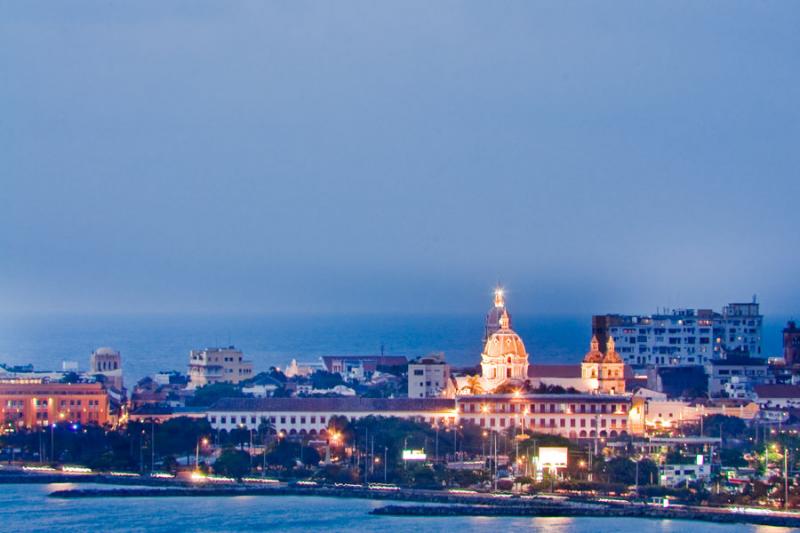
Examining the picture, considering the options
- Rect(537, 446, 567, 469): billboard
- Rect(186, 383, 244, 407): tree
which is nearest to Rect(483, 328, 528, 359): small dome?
Rect(186, 383, 244, 407): tree

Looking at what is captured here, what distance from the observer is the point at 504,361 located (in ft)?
200

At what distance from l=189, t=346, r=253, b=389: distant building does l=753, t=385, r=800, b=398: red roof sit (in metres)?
18.3

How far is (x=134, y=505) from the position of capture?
133 feet

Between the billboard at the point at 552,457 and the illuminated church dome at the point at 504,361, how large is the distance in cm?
1498

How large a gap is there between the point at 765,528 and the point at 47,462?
16.6 metres

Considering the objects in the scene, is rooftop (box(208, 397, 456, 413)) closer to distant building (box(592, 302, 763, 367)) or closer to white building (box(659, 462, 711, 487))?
white building (box(659, 462, 711, 487))

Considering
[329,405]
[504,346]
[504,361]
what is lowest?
[329,405]

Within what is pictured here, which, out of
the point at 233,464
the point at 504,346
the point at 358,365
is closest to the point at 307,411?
the point at 504,346

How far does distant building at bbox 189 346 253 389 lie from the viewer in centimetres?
6944

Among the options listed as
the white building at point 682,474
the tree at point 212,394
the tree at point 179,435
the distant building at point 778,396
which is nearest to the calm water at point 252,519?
the white building at point 682,474

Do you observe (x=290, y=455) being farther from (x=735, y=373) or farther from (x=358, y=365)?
(x=358, y=365)

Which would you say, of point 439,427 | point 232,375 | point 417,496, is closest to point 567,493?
point 417,496

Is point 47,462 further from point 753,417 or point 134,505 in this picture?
point 753,417

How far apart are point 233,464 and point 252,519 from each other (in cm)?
616
